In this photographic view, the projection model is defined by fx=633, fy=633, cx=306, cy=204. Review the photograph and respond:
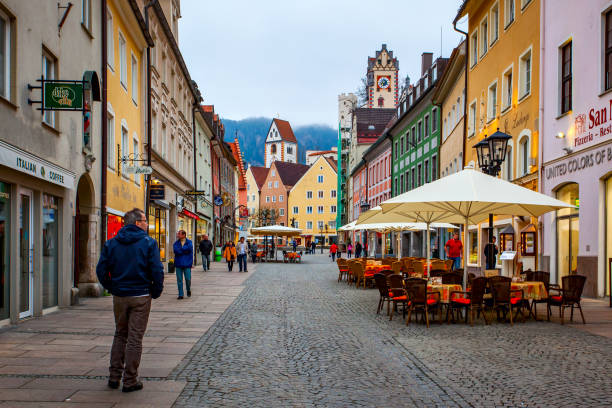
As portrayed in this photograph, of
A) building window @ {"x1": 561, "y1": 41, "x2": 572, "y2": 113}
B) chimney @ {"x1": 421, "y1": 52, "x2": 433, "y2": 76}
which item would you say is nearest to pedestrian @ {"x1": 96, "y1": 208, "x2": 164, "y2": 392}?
building window @ {"x1": 561, "y1": 41, "x2": 572, "y2": 113}

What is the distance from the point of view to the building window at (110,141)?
17.2 m

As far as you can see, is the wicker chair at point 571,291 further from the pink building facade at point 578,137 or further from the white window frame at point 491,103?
the white window frame at point 491,103

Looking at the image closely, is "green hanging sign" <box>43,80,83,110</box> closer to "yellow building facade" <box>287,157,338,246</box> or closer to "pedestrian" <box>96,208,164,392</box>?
"pedestrian" <box>96,208,164,392</box>

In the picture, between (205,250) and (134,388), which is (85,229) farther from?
(205,250)

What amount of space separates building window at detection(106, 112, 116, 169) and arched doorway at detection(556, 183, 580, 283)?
12.8m

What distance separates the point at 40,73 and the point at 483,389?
30.3 ft

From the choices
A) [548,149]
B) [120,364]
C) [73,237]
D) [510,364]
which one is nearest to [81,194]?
[73,237]

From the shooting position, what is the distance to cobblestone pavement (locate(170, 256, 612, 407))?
6.20 m

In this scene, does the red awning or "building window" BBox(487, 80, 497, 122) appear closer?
"building window" BBox(487, 80, 497, 122)

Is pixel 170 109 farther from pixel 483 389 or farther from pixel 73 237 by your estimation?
pixel 483 389

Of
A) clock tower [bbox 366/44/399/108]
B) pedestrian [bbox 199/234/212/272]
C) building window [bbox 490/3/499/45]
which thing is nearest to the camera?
building window [bbox 490/3/499/45]

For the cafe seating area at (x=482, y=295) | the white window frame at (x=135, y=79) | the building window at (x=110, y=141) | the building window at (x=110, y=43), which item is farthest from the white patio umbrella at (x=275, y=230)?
the cafe seating area at (x=482, y=295)

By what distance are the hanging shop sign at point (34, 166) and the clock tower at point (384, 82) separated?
3790 inches

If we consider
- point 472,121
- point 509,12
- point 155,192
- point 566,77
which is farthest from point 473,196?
point 472,121
